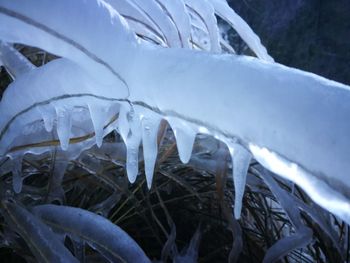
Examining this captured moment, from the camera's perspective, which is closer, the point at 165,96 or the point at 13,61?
the point at 165,96

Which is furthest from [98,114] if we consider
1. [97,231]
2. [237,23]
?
[237,23]

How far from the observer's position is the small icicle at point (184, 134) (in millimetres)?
332

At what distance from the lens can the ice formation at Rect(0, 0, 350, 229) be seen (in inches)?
9.5

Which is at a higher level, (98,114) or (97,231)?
(98,114)

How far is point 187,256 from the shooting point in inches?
22.0

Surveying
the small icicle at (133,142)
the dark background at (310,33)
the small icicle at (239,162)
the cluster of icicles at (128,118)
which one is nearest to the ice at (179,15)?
the cluster of icicles at (128,118)

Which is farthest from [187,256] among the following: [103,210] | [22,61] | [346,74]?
[346,74]

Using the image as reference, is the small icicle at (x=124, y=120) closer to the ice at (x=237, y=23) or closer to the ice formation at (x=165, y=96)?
the ice formation at (x=165, y=96)

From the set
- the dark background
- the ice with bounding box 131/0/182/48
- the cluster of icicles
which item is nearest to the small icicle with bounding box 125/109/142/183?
the cluster of icicles

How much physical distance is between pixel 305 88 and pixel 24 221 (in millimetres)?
362

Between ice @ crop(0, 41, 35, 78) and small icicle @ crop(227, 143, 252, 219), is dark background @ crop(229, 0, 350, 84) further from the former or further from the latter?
small icicle @ crop(227, 143, 252, 219)

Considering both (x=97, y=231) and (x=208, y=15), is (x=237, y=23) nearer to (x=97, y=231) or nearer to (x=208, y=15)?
(x=208, y=15)

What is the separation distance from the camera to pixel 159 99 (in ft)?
1.08

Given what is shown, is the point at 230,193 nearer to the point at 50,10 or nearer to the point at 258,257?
the point at 258,257
